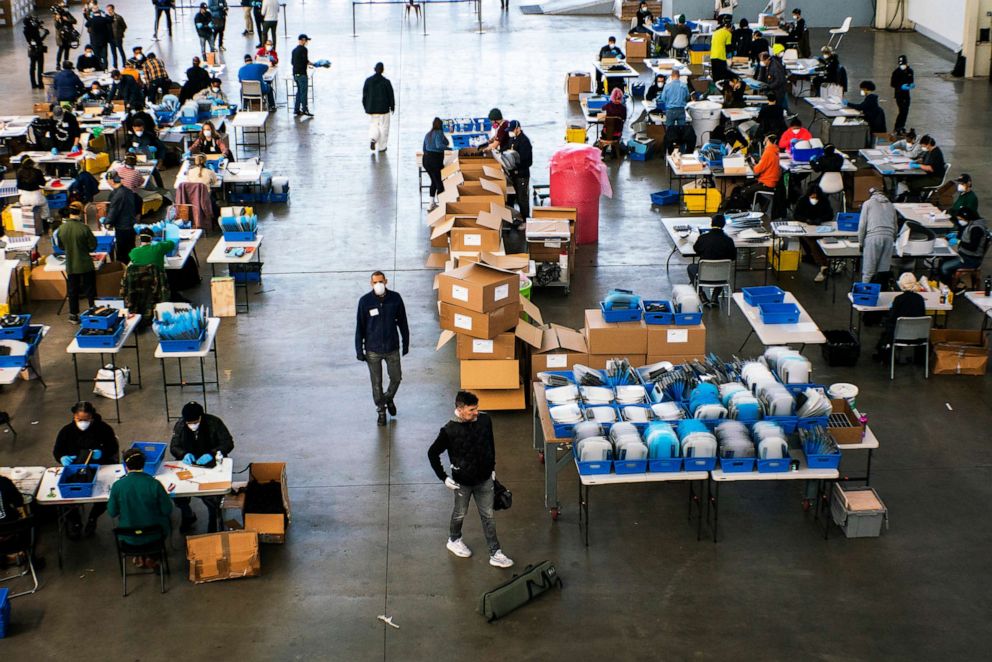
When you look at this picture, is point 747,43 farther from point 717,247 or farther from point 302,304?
point 302,304

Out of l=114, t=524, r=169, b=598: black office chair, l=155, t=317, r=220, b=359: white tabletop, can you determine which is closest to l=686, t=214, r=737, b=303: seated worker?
l=155, t=317, r=220, b=359: white tabletop

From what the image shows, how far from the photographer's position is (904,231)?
13922mm

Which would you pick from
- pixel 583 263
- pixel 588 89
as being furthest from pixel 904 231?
pixel 588 89

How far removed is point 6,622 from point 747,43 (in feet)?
68.1

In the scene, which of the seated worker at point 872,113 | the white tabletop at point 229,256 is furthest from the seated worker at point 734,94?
the white tabletop at point 229,256

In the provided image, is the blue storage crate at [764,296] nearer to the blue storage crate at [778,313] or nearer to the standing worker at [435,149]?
the blue storage crate at [778,313]

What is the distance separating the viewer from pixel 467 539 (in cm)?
955

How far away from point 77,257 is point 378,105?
8.24 metres

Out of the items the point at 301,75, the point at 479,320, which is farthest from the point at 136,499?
the point at 301,75

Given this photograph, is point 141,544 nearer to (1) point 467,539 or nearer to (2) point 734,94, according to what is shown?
(1) point 467,539

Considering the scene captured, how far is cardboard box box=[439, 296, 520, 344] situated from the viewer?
11.2 m

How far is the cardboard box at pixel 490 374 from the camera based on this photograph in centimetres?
1137

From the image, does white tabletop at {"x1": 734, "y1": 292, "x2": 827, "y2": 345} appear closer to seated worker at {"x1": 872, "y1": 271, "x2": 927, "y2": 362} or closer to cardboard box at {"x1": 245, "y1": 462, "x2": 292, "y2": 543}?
seated worker at {"x1": 872, "y1": 271, "x2": 927, "y2": 362}

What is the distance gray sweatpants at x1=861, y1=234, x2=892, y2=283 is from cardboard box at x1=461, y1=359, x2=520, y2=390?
4.68m
